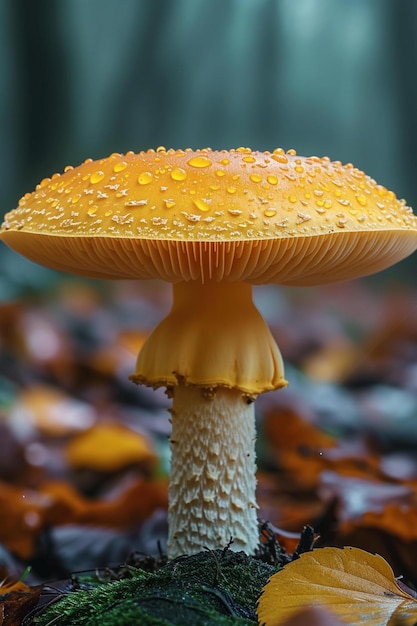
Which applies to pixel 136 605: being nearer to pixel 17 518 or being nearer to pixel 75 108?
pixel 17 518

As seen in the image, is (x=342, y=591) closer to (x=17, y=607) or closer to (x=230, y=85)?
(x=17, y=607)

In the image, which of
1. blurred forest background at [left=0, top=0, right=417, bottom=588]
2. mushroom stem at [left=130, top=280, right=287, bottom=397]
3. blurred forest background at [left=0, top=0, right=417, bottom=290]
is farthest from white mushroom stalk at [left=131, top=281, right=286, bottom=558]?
blurred forest background at [left=0, top=0, right=417, bottom=290]

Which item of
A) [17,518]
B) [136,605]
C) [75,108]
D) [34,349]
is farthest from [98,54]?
[136,605]

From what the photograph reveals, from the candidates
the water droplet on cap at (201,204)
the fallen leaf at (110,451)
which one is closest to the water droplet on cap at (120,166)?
the water droplet on cap at (201,204)

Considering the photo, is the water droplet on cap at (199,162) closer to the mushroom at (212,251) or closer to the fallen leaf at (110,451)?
the mushroom at (212,251)

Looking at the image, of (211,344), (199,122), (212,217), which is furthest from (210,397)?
(199,122)

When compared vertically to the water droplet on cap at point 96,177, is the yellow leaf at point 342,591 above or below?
below

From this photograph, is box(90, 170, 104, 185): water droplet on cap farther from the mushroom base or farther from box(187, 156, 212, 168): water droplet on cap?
the mushroom base
